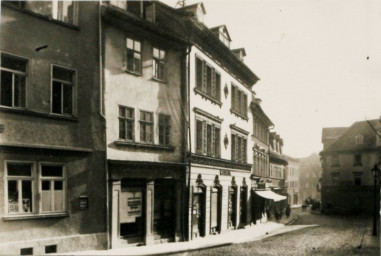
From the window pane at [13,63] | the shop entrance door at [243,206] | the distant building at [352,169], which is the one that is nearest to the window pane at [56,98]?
the window pane at [13,63]

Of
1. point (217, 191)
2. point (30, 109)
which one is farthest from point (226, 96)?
point (30, 109)

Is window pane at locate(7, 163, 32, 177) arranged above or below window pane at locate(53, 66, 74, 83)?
below

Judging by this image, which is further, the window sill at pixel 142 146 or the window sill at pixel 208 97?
the window sill at pixel 208 97

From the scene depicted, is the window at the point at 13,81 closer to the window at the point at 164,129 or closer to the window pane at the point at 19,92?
the window pane at the point at 19,92

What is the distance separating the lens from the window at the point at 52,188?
1391 centimetres

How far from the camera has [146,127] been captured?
60.9 ft

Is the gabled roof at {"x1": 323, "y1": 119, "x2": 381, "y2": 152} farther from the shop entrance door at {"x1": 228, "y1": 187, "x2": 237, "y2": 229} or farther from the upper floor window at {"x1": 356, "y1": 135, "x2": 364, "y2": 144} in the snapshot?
the shop entrance door at {"x1": 228, "y1": 187, "x2": 237, "y2": 229}

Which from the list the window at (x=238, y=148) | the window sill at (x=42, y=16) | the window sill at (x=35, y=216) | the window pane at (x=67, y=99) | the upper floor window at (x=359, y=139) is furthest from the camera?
the upper floor window at (x=359, y=139)

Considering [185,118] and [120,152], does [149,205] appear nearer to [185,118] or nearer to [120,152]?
[120,152]

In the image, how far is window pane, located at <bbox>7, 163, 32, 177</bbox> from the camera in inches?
510

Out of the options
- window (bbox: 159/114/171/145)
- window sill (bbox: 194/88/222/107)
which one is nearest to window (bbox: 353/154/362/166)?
window sill (bbox: 194/88/222/107)

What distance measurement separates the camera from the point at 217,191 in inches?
999

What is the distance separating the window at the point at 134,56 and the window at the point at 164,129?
268 centimetres

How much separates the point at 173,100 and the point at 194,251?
24.9ft
